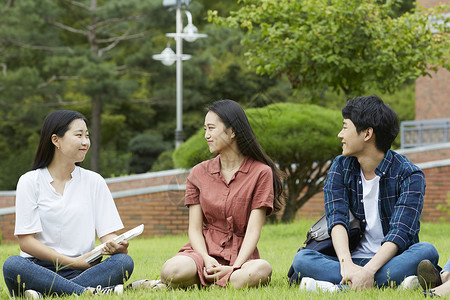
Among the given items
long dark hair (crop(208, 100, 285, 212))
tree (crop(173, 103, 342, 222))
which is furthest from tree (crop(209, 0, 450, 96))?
long dark hair (crop(208, 100, 285, 212))

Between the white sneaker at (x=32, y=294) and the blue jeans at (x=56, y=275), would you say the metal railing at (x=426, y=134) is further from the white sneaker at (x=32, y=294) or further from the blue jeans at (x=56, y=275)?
the white sneaker at (x=32, y=294)

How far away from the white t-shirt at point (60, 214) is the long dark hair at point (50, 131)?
80 millimetres

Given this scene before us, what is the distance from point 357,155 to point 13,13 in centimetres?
2175

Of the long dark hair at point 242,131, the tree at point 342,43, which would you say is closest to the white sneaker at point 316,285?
the long dark hair at point 242,131

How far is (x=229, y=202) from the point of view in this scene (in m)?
5.25

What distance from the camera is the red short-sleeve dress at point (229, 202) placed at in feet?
17.3

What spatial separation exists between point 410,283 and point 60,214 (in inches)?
94.7

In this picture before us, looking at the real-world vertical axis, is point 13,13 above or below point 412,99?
above

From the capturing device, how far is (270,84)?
29.9m

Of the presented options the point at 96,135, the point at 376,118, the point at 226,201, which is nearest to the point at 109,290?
the point at 226,201

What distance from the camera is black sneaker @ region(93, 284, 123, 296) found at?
466cm

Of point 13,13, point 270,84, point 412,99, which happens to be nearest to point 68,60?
point 13,13

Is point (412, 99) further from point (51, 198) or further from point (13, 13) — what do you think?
point (51, 198)

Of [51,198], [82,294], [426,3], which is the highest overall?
[426,3]
